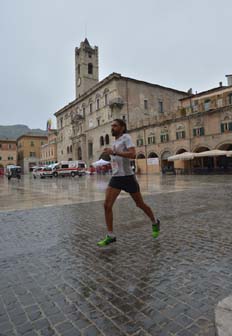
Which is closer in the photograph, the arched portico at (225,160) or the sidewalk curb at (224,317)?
the sidewalk curb at (224,317)

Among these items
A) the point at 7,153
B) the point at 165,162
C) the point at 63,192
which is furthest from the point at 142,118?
the point at 7,153

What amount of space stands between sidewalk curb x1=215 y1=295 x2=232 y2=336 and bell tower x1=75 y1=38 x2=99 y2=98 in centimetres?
5650

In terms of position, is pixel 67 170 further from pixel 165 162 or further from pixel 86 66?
pixel 86 66

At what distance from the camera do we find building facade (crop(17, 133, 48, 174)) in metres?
79.0

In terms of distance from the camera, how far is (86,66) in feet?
178

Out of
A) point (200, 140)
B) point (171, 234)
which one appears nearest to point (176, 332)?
point (171, 234)

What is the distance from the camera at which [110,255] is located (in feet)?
11.1

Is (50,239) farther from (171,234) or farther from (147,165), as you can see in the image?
(147,165)

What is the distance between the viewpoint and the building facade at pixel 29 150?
79000 millimetres

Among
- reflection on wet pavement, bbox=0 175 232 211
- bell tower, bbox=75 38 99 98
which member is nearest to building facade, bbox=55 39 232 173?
bell tower, bbox=75 38 99 98

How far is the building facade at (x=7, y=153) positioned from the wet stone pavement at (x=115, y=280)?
85.9 m

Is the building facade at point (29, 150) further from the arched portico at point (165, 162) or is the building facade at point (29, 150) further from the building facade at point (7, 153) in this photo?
the arched portico at point (165, 162)

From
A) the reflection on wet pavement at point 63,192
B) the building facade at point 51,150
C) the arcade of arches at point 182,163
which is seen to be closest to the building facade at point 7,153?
the building facade at point 51,150

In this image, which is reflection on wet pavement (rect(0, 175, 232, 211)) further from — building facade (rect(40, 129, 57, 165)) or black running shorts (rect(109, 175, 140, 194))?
building facade (rect(40, 129, 57, 165))
